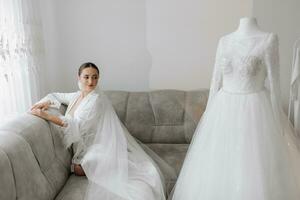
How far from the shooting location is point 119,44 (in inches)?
101

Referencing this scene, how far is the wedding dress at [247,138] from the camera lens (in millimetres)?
1462

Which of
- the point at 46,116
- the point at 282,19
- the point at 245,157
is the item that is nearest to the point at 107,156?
the point at 46,116

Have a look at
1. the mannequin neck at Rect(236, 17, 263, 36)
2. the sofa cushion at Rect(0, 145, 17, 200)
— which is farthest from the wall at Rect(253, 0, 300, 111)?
the sofa cushion at Rect(0, 145, 17, 200)

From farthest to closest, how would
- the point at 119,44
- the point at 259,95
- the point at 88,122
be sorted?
the point at 119,44 → the point at 88,122 → the point at 259,95

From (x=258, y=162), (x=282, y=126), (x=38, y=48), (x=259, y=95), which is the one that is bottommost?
(x=258, y=162)

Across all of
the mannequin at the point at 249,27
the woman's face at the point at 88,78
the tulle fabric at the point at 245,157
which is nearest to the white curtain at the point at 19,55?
the woman's face at the point at 88,78

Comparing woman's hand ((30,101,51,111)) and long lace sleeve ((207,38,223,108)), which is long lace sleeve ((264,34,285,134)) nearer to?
long lace sleeve ((207,38,223,108))

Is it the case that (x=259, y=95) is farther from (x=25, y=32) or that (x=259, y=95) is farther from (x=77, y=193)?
(x=25, y=32)

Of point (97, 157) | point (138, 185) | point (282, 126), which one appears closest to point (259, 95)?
point (282, 126)

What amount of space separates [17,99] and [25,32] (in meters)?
0.46

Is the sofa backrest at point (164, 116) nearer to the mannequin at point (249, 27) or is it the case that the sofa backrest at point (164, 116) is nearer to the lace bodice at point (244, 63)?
the lace bodice at point (244, 63)

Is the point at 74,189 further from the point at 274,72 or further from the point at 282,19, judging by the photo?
the point at 282,19

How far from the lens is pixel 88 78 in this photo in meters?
1.94

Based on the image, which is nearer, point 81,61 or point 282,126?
point 282,126
